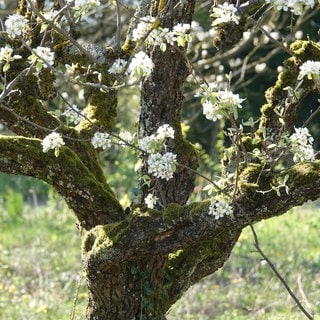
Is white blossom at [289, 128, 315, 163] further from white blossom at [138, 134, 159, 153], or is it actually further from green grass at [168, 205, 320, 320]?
green grass at [168, 205, 320, 320]

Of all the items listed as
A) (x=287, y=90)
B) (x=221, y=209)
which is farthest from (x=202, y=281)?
(x=221, y=209)

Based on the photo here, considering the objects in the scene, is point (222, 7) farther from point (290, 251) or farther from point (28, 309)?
point (290, 251)

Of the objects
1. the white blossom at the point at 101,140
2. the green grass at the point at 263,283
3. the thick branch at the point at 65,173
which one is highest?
the green grass at the point at 263,283

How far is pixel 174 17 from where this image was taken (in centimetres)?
428

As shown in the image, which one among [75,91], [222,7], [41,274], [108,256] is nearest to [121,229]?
[108,256]

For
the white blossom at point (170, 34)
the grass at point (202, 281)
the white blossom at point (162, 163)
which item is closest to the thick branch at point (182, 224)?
the white blossom at point (162, 163)

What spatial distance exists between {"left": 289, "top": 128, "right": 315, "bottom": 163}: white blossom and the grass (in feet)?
7.82

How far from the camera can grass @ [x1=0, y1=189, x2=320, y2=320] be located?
282 inches

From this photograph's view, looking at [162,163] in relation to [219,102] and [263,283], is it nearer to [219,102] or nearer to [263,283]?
[219,102]

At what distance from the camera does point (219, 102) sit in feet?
10.5

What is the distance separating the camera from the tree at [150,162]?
375 cm

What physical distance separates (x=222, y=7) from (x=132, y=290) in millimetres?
1984

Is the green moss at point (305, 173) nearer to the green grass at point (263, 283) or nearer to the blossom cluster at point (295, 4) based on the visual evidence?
the blossom cluster at point (295, 4)

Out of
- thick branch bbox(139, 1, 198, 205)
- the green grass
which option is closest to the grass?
the green grass
